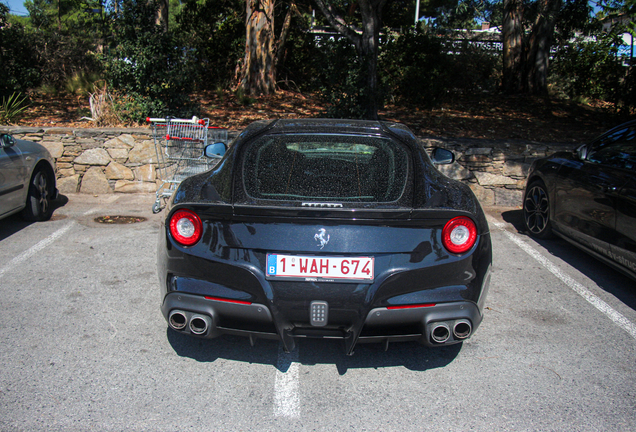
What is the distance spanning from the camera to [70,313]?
384 cm

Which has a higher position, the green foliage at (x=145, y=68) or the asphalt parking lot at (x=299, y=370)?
the green foliage at (x=145, y=68)

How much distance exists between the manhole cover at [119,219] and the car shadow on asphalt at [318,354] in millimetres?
3564

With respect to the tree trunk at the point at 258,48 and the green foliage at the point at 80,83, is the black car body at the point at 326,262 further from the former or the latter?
the green foliage at the point at 80,83

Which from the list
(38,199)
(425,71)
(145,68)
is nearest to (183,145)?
(38,199)

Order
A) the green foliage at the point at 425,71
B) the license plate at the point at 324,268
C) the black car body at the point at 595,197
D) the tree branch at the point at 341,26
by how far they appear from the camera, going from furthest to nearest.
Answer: the green foliage at the point at 425,71
the tree branch at the point at 341,26
the black car body at the point at 595,197
the license plate at the point at 324,268

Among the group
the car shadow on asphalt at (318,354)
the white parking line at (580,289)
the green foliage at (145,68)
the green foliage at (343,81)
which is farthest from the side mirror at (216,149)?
the green foliage at (343,81)

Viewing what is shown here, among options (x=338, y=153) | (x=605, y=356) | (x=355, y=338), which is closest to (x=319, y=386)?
(x=355, y=338)

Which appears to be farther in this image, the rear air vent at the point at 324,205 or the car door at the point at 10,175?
the car door at the point at 10,175

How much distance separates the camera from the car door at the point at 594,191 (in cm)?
457

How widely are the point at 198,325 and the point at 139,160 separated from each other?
6.21 meters

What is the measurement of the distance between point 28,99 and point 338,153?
1073 centimetres

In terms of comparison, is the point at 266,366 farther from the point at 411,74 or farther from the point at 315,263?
the point at 411,74

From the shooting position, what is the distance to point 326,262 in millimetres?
2596

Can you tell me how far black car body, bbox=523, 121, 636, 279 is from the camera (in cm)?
436
